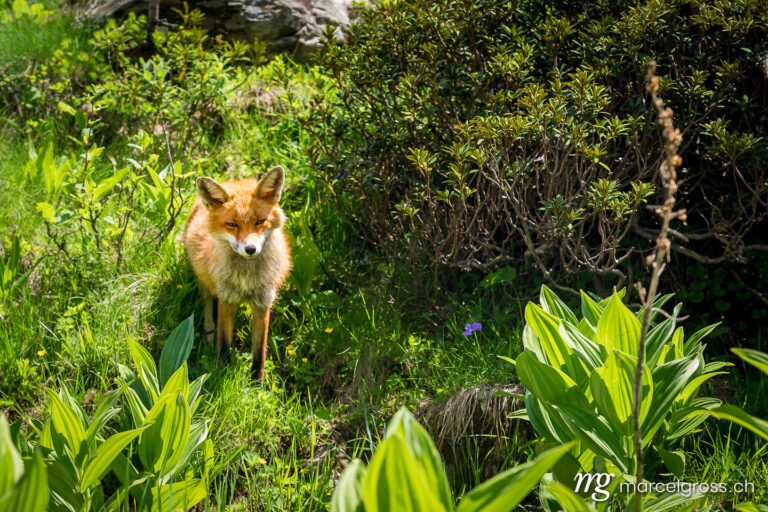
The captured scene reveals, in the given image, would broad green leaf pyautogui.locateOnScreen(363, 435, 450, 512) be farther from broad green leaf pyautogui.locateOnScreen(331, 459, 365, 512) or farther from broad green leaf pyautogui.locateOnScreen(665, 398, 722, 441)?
broad green leaf pyautogui.locateOnScreen(665, 398, 722, 441)

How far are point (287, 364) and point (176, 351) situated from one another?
92 cm

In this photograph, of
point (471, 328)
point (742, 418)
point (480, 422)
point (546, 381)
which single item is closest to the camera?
point (742, 418)

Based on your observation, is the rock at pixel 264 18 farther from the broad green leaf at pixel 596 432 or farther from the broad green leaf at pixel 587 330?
the broad green leaf at pixel 596 432

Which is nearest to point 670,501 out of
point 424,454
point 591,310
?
point 591,310

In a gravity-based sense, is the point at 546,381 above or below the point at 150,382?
above

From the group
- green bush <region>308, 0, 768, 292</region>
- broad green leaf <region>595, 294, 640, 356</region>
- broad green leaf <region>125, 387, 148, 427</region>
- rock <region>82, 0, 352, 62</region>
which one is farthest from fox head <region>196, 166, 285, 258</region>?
rock <region>82, 0, 352, 62</region>

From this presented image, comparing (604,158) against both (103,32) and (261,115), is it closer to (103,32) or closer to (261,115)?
(261,115)

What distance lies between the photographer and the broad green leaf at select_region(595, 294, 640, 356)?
279 cm

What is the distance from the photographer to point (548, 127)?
11.5 feet

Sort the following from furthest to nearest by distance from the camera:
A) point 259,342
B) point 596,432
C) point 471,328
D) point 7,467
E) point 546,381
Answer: point 259,342
point 471,328
point 546,381
point 596,432
point 7,467

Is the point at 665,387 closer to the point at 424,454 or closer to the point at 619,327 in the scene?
the point at 619,327

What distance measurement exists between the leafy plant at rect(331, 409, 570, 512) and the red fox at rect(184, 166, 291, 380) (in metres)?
1.83

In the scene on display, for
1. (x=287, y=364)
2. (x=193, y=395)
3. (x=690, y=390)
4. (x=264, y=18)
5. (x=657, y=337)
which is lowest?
(x=287, y=364)

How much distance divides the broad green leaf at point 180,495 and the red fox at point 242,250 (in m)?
0.94
